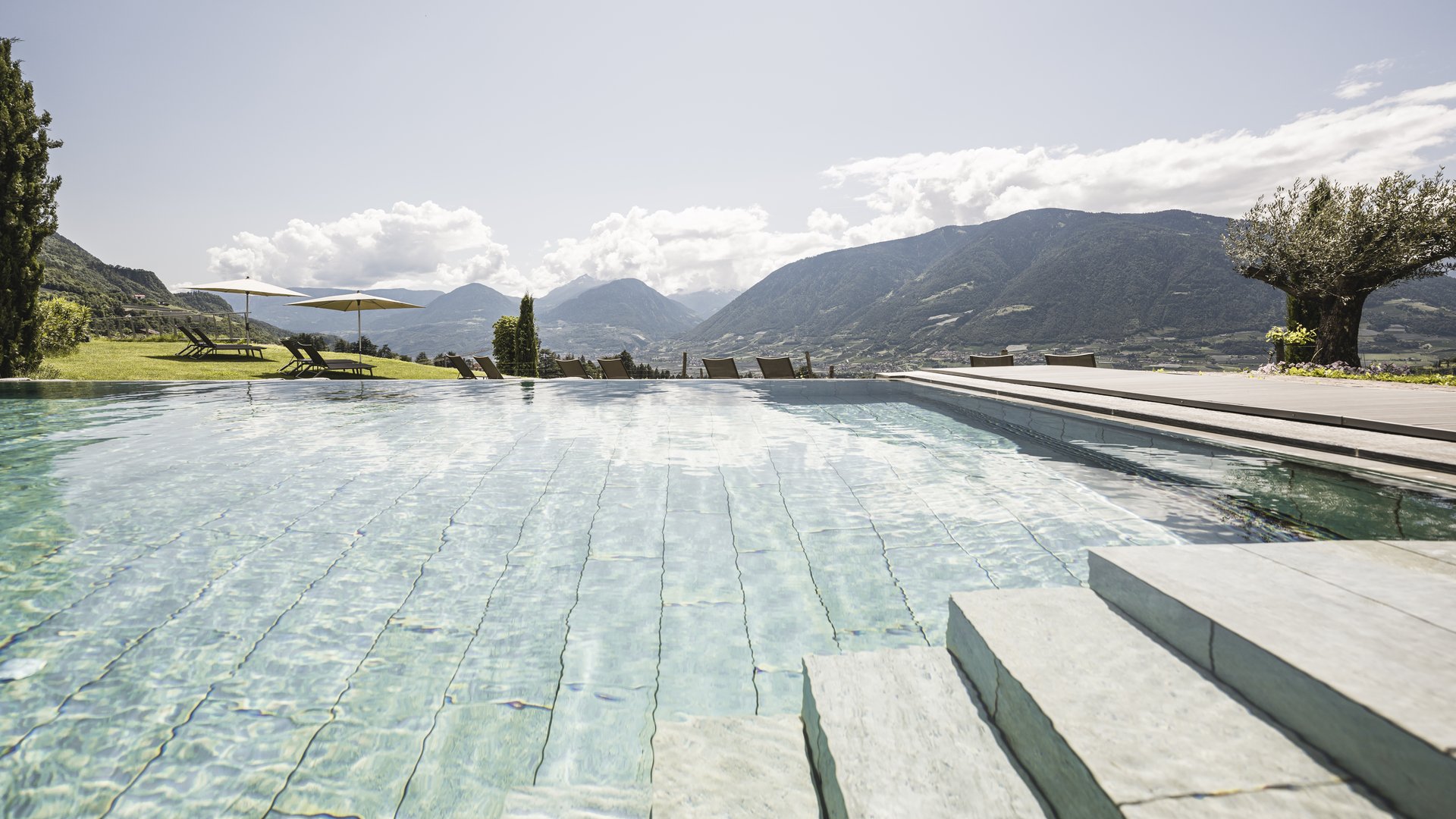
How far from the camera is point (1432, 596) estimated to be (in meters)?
1.44

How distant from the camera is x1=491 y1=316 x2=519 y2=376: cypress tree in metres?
22.4

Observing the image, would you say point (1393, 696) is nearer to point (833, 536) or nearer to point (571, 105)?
point (833, 536)

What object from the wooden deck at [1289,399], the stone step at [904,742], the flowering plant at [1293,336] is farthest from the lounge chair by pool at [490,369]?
the flowering plant at [1293,336]

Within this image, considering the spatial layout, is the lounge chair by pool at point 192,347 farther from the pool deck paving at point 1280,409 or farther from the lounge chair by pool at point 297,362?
the pool deck paving at point 1280,409

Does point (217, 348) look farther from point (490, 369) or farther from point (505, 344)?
point (490, 369)

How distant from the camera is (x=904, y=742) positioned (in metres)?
1.25

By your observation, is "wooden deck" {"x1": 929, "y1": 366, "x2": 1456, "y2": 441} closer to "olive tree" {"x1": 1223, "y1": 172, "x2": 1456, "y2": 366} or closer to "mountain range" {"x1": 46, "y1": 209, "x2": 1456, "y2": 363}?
"olive tree" {"x1": 1223, "y1": 172, "x2": 1456, "y2": 366}

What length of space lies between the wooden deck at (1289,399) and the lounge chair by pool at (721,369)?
226 inches

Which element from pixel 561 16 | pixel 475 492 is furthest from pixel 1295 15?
pixel 475 492

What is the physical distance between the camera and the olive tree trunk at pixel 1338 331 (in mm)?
13688

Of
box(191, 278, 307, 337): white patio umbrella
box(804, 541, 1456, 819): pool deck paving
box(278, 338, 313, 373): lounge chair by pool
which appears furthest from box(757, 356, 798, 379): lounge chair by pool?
box(191, 278, 307, 337): white patio umbrella

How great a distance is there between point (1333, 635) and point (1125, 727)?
1.76 feet

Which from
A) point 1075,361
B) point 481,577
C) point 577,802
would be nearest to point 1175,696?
point 577,802

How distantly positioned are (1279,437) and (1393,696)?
14.0 feet
